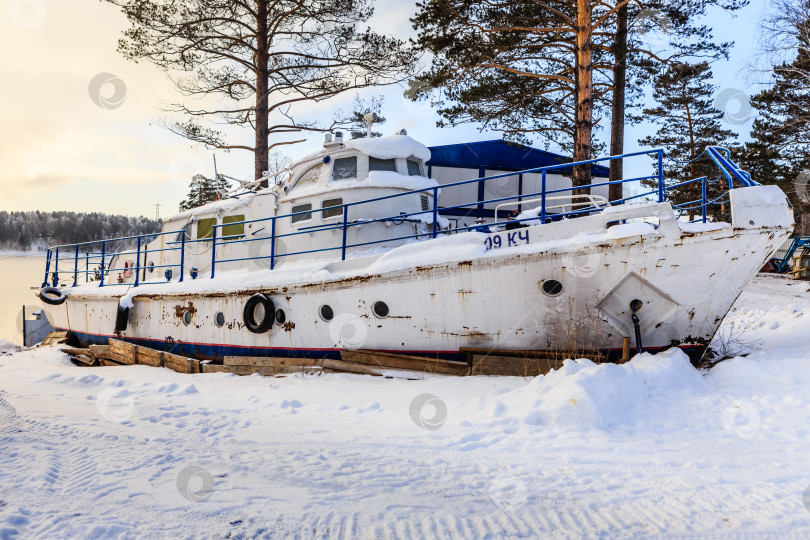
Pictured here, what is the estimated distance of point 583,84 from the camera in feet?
35.1

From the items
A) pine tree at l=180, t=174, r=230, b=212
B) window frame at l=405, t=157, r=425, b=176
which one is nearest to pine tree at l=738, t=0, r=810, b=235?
window frame at l=405, t=157, r=425, b=176

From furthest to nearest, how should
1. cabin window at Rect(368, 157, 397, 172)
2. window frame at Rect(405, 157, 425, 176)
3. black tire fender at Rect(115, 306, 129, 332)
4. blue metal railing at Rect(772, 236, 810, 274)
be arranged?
blue metal railing at Rect(772, 236, 810, 274) < black tire fender at Rect(115, 306, 129, 332) < window frame at Rect(405, 157, 425, 176) < cabin window at Rect(368, 157, 397, 172)

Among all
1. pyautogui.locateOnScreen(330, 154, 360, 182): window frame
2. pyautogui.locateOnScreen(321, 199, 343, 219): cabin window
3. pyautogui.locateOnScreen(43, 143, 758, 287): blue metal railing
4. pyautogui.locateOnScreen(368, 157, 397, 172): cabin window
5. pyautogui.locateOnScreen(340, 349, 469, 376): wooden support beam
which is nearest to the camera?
pyautogui.locateOnScreen(43, 143, 758, 287): blue metal railing

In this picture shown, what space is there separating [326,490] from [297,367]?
416 cm

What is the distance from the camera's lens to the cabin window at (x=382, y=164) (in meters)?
8.57

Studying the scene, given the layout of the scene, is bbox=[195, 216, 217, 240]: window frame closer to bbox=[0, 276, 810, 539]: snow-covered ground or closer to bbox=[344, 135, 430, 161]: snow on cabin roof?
bbox=[344, 135, 430, 161]: snow on cabin roof

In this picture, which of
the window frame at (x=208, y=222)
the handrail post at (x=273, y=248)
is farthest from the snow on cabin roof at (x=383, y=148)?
the window frame at (x=208, y=222)

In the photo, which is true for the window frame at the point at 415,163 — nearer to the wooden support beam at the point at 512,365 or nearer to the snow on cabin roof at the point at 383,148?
the snow on cabin roof at the point at 383,148

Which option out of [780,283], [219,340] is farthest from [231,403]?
[780,283]

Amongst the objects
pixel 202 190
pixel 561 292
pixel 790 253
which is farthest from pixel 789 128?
pixel 202 190

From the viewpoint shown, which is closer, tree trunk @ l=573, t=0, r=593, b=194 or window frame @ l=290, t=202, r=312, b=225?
window frame @ l=290, t=202, r=312, b=225

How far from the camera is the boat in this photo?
543 cm

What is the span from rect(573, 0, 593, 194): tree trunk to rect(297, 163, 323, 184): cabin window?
237 inches

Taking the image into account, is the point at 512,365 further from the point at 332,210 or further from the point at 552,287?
the point at 332,210
